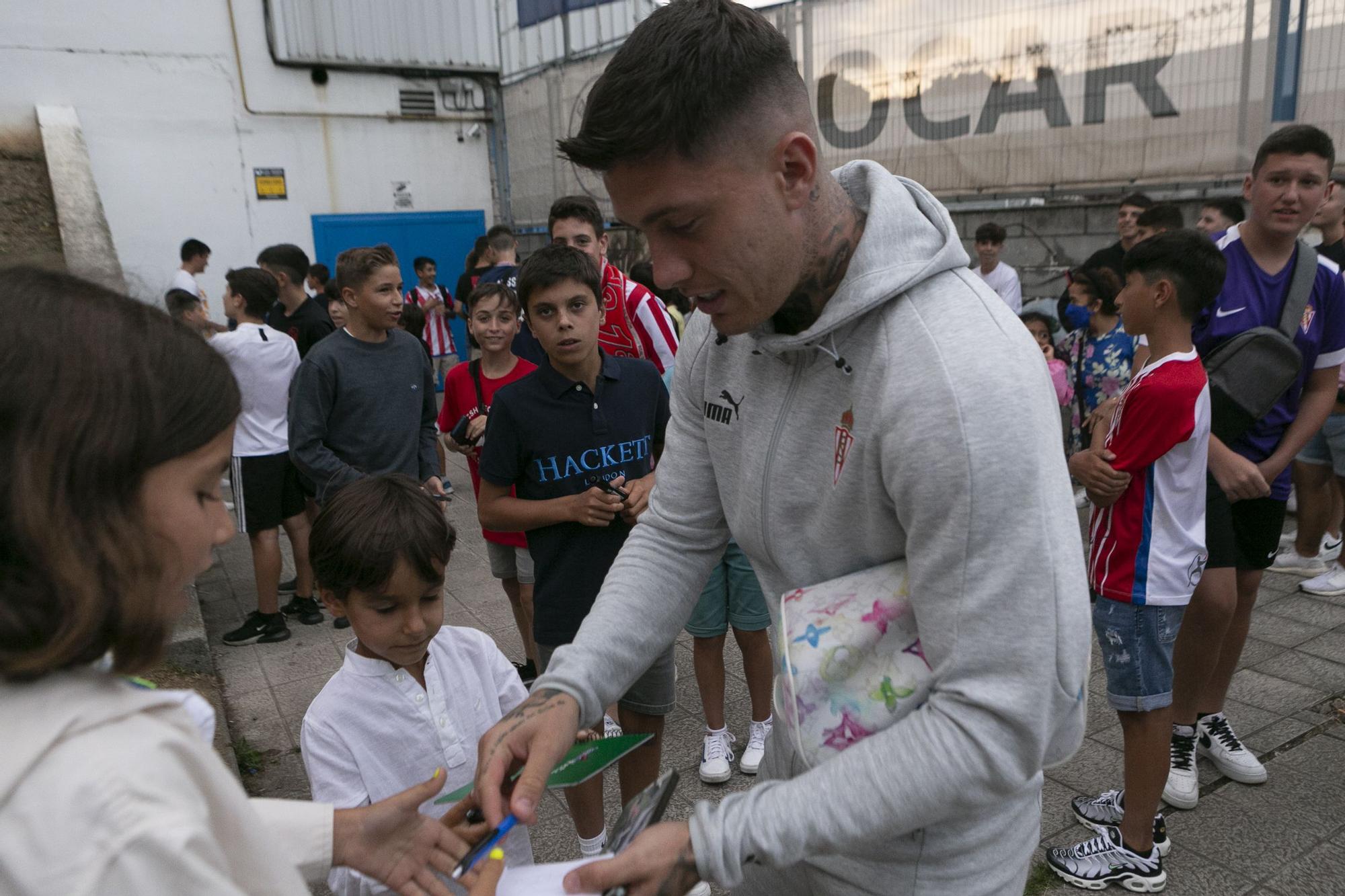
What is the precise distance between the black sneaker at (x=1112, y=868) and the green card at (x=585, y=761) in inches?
73.0

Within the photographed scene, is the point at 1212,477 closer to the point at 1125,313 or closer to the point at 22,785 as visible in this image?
the point at 1125,313

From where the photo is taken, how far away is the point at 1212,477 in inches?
116

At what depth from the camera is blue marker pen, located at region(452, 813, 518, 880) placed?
51.1 inches

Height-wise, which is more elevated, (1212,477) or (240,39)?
(240,39)

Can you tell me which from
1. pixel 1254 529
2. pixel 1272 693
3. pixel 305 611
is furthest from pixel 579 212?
pixel 1272 693

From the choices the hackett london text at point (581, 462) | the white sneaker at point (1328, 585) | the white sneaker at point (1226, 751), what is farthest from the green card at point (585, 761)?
the white sneaker at point (1328, 585)

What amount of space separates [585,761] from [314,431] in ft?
9.86

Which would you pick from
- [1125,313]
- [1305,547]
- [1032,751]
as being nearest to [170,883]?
[1032,751]

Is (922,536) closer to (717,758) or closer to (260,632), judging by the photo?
(717,758)

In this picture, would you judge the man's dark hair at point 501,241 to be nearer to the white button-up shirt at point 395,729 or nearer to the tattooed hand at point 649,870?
the white button-up shirt at point 395,729

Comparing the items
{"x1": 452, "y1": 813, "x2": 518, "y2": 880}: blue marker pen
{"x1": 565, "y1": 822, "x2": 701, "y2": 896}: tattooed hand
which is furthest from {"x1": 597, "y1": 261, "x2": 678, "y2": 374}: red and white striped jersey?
{"x1": 565, "y1": 822, "x2": 701, "y2": 896}: tattooed hand

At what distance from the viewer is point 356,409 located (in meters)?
4.20

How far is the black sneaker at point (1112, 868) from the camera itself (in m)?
2.66

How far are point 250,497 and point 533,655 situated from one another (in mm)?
2013
